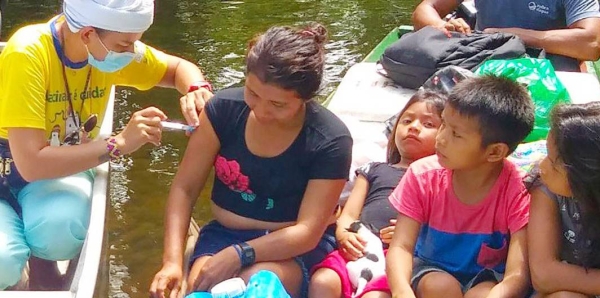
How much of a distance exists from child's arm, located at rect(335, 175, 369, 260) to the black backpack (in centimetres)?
97

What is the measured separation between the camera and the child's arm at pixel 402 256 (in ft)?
6.75

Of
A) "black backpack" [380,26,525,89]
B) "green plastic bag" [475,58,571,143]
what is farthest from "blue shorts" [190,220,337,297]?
"black backpack" [380,26,525,89]

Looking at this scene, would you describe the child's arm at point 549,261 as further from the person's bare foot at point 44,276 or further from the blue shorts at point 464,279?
the person's bare foot at point 44,276

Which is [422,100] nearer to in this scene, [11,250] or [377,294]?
[377,294]

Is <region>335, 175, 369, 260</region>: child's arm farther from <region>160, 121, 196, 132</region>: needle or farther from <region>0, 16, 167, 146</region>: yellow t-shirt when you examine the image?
<region>0, 16, 167, 146</region>: yellow t-shirt

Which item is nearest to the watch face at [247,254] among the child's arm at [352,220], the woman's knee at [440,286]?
the child's arm at [352,220]

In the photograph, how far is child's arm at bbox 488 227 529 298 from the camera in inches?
79.1

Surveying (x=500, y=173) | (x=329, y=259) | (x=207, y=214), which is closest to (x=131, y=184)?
(x=207, y=214)

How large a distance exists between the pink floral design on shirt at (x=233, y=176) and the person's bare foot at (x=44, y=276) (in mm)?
551

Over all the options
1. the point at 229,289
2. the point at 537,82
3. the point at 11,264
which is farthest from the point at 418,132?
the point at 11,264

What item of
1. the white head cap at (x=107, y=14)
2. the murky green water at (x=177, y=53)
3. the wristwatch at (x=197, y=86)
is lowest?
the murky green water at (x=177, y=53)

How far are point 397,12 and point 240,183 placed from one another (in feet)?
18.1

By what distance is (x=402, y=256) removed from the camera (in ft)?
6.93

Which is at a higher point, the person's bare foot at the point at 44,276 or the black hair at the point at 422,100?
the black hair at the point at 422,100
